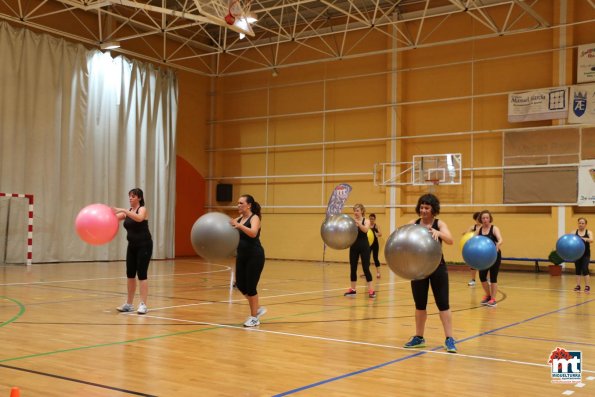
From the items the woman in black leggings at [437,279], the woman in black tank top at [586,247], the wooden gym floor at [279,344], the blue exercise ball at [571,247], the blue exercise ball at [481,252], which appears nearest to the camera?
the wooden gym floor at [279,344]

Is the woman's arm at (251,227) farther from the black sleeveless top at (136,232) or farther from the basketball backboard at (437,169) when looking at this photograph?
the basketball backboard at (437,169)

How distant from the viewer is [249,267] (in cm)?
768

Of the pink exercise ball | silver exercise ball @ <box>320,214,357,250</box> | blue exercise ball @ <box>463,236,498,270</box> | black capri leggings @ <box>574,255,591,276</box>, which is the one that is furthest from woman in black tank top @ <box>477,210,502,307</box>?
the pink exercise ball

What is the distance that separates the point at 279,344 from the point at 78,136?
51.8ft

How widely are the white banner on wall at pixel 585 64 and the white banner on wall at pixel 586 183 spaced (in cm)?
234

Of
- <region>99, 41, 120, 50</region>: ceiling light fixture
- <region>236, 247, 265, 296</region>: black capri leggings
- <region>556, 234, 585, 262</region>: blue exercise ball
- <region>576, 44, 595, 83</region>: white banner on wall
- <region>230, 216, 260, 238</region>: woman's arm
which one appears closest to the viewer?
<region>230, 216, 260, 238</region>: woman's arm

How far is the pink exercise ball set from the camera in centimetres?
790

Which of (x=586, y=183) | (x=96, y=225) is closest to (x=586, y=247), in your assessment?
(x=586, y=183)

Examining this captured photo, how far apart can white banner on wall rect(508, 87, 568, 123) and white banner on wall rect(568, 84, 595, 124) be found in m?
0.18

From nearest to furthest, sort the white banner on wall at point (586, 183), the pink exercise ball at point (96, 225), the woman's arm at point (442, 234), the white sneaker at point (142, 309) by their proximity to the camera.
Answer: the woman's arm at point (442, 234), the pink exercise ball at point (96, 225), the white sneaker at point (142, 309), the white banner on wall at point (586, 183)

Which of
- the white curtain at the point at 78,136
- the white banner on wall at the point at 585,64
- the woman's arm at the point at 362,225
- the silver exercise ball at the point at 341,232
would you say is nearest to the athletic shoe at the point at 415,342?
the silver exercise ball at the point at 341,232

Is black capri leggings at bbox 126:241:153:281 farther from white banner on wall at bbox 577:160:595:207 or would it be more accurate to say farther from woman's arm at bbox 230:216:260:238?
white banner on wall at bbox 577:160:595:207

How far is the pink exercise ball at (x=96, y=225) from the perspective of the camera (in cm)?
790

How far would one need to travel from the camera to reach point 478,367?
5.85 metres
